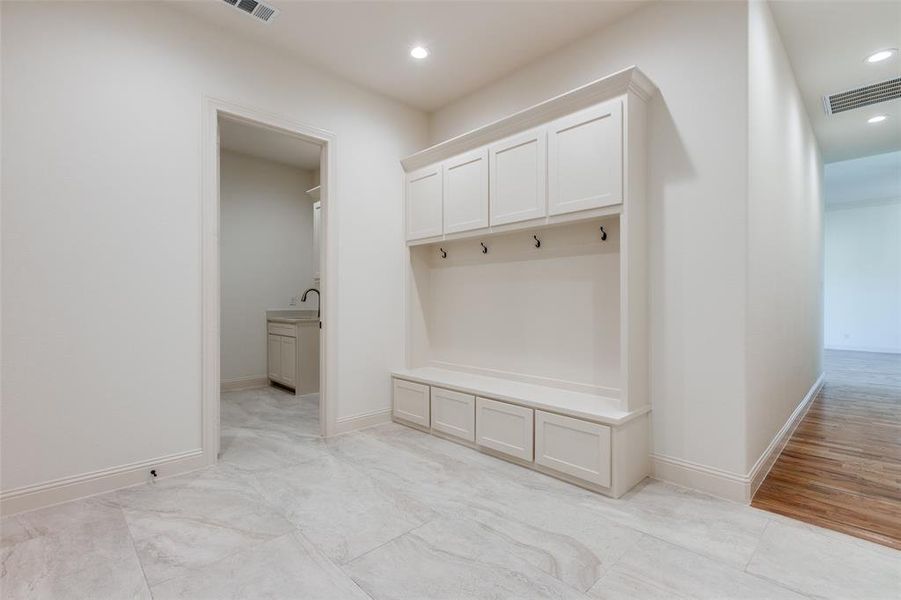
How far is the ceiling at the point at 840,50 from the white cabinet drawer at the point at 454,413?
11.1 feet

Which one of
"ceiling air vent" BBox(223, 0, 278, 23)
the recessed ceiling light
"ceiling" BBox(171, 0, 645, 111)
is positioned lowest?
"ceiling air vent" BBox(223, 0, 278, 23)

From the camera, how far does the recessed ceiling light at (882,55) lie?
3.26 metres

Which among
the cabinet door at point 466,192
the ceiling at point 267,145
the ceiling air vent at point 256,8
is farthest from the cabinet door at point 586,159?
the ceiling at point 267,145

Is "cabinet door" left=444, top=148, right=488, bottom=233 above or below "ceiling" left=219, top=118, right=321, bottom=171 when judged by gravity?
below

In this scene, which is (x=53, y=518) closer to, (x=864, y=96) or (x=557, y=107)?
(x=557, y=107)

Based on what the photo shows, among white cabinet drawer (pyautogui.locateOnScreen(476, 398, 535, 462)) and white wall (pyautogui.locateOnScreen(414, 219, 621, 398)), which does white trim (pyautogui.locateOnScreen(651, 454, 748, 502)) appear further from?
white cabinet drawer (pyautogui.locateOnScreen(476, 398, 535, 462))

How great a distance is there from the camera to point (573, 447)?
258cm

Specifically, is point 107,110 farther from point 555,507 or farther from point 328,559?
point 555,507

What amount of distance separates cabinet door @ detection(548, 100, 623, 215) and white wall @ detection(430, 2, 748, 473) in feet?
1.12

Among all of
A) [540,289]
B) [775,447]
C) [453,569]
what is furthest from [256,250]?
[775,447]

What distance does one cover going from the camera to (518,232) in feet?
11.2

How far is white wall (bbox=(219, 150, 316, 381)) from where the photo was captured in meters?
5.46

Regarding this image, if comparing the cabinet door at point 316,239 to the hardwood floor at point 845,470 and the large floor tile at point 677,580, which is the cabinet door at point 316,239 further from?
the hardwood floor at point 845,470

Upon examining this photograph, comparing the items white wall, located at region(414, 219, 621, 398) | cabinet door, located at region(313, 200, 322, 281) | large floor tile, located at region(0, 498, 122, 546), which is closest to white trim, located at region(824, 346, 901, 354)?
white wall, located at region(414, 219, 621, 398)
